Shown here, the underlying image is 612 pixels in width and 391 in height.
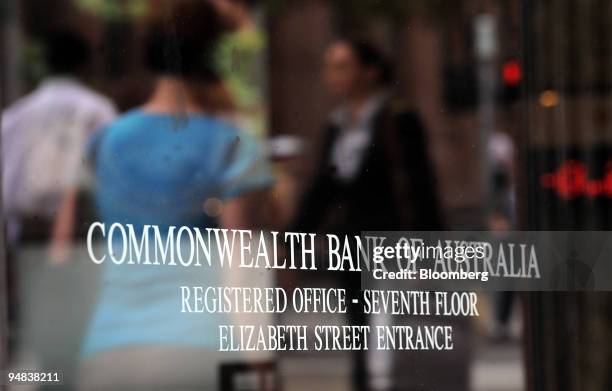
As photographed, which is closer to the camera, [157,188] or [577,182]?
[157,188]

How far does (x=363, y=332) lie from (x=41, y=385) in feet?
3.36

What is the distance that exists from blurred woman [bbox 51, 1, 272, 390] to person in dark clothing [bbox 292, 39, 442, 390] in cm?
20

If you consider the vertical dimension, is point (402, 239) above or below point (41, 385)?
above

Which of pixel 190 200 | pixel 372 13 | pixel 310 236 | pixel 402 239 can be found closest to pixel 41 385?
pixel 190 200

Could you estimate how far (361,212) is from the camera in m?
3.62

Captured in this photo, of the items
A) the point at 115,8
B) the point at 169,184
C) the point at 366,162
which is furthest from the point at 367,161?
the point at 115,8

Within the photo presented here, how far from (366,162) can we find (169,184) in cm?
63

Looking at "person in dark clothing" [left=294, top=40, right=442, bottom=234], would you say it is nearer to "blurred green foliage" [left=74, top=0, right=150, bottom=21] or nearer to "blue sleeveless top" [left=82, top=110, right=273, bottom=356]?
"blue sleeveless top" [left=82, top=110, right=273, bottom=356]

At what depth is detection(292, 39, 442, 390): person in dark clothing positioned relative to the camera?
362 centimetres

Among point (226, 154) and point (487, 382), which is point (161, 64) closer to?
point (226, 154)

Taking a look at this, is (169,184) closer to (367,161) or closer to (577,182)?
(367,161)

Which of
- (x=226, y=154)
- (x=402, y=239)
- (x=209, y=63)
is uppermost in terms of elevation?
(x=209, y=63)

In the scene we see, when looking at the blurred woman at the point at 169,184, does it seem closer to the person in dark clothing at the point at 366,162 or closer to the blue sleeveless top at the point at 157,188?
the blue sleeveless top at the point at 157,188

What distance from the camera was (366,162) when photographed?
366 centimetres
